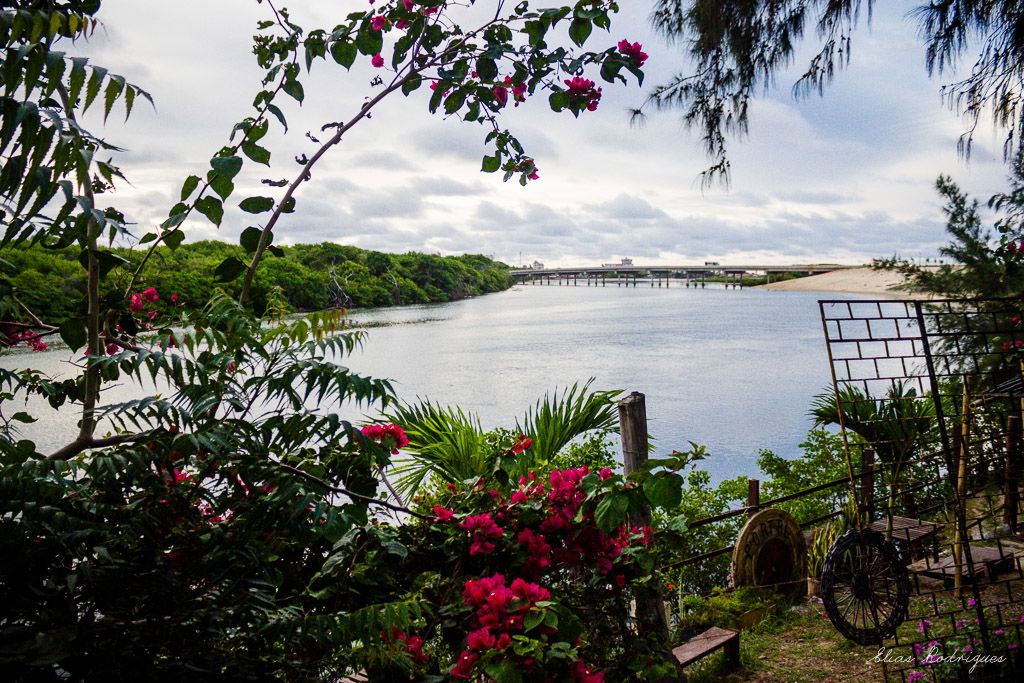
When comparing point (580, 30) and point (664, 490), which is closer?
point (664, 490)

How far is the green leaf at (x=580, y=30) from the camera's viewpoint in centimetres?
178

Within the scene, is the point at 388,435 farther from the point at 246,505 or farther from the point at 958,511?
the point at 958,511

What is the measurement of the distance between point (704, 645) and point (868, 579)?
0.75 meters

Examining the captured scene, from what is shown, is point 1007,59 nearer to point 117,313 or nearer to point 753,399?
point 117,313

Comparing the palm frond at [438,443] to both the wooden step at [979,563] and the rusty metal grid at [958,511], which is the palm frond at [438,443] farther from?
the wooden step at [979,563]

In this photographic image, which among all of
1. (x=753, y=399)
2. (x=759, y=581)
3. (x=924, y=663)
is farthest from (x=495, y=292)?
(x=924, y=663)

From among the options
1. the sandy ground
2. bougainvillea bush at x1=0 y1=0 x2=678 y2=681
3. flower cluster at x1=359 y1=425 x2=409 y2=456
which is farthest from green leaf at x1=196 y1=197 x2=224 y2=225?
the sandy ground

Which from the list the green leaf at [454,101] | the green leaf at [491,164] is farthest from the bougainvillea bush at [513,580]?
the green leaf at [454,101]

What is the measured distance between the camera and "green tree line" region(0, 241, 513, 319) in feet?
5.50

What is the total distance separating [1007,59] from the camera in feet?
10.2

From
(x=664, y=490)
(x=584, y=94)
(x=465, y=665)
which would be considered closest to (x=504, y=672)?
(x=465, y=665)

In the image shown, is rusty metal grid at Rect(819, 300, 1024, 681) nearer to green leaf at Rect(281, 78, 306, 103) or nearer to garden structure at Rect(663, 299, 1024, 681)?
garden structure at Rect(663, 299, 1024, 681)

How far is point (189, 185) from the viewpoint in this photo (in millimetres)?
1377

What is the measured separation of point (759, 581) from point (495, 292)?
13167 mm
